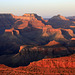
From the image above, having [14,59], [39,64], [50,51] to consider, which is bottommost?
[14,59]

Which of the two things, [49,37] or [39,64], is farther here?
[49,37]

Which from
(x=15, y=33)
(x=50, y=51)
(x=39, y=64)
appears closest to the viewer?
(x=39, y=64)

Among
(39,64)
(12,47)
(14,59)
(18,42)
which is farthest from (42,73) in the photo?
(18,42)

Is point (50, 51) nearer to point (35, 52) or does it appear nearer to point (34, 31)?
point (35, 52)

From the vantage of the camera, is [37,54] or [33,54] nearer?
[37,54]

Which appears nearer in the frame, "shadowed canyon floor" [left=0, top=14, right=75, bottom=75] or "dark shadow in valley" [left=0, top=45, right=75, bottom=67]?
"shadowed canyon floor" [left=0, top=14, right=75, bottom=75]

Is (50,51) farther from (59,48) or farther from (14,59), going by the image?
(14,59)

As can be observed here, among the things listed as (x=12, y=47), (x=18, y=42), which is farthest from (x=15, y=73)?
(x=18, y=42)

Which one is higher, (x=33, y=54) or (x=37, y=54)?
(x=37, y=54)

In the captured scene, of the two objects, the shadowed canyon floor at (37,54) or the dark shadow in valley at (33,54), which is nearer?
the shadowed canyon floor at (37,54)

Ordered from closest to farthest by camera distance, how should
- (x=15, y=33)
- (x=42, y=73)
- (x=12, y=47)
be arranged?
(x=42, y=73) < (x=12, y=47) < (x=15, y=33)

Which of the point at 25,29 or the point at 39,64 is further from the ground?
the point at 39,64
